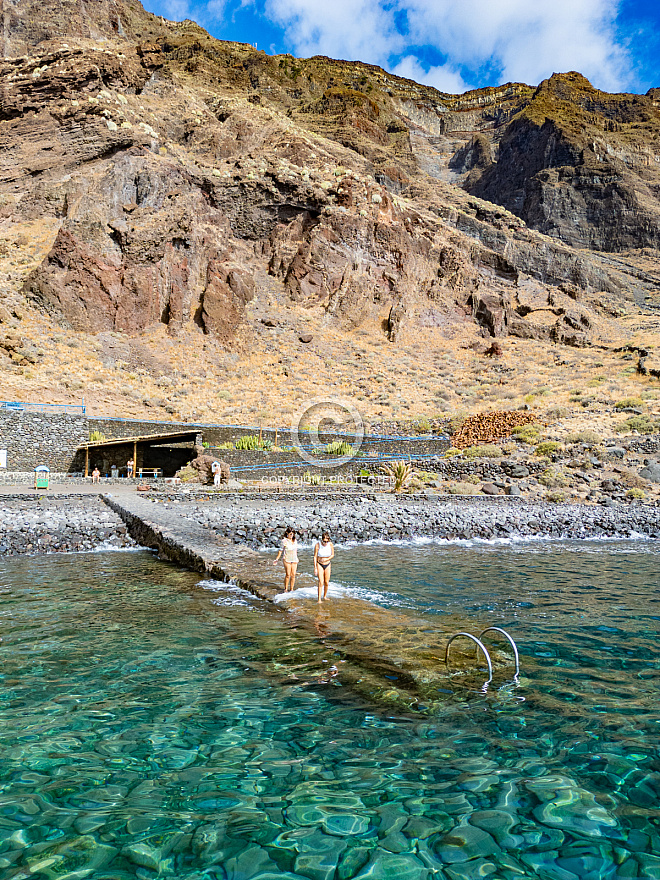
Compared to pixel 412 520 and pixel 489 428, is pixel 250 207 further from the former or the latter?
pixel 412 520

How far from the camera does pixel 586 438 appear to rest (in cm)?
2512

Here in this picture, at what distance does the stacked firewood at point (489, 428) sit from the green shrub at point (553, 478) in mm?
5650

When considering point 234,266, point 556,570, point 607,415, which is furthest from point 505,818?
point 234,266

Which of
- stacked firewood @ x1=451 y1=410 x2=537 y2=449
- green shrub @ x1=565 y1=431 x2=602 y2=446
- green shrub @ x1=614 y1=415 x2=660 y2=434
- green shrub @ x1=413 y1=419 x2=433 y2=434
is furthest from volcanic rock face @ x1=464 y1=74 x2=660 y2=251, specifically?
green shrub @ x1=565 y1=431 x2=602 y2=446

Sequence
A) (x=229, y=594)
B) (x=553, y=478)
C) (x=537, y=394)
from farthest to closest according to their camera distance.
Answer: (x=537, y=394) → (x=553, y=478) → (x=229, y=594)

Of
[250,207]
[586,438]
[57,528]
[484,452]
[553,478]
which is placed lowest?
[57,528]

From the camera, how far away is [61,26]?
6738cm

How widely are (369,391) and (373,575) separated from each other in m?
29.9

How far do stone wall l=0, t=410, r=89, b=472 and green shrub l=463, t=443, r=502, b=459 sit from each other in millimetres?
18187

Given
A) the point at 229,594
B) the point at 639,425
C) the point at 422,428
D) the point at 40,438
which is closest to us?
the point at 229,594

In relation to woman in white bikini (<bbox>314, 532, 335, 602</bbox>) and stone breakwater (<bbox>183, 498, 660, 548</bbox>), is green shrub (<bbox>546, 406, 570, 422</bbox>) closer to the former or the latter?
stone breakwater (<bbox>183, 498, 660, 548</bbox>)

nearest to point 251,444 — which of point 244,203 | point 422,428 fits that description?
point 422,428

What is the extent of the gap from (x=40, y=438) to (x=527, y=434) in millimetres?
22770

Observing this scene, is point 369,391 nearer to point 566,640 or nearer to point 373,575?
point 373,575
